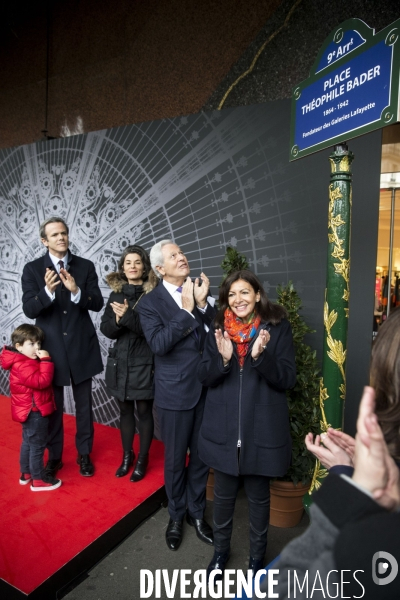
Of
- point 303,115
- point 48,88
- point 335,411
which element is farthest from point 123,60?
point 335,411

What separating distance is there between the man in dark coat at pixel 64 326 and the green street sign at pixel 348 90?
1913mm

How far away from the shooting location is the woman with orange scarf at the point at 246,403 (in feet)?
7.06

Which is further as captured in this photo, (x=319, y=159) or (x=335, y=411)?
(x=319, y=159)

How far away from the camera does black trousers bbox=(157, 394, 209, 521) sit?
262 centimetres

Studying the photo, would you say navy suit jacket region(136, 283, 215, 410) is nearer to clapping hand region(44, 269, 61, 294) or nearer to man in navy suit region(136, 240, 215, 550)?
man in navy suit region(136, 240, 215, 550)

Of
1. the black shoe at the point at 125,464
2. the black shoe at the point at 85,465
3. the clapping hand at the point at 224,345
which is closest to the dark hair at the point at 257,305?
the clapping hand at the point at 224,345

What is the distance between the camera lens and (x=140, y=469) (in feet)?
10.4

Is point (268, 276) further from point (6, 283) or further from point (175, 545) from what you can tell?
point (6, 283)

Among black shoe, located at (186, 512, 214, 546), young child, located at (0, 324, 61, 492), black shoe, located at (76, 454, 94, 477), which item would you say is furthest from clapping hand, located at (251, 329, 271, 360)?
black shoe, located at (76, 454, 94, 477)

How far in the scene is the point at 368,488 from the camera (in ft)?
2.70

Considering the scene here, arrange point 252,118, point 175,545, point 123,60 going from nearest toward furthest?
point 175,545, point 252,118, point 123,60

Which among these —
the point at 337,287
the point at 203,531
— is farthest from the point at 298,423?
the point at 337,287

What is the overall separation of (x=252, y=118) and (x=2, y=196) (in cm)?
317

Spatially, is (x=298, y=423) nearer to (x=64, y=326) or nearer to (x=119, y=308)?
(x=119, y=308)
